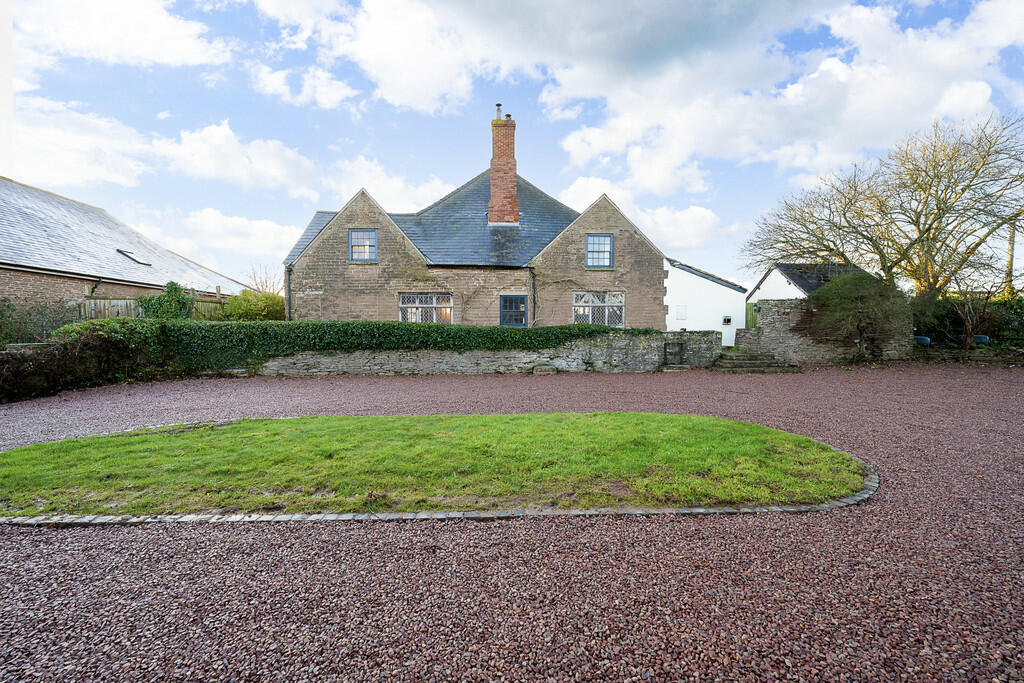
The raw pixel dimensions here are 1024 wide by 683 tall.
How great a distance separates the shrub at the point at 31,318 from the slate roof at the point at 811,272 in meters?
28.1

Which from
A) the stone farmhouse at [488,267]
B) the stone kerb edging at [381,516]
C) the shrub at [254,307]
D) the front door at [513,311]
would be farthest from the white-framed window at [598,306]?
the stone kerb edging at [381,516]

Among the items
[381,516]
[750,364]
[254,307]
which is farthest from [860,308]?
[254,307]

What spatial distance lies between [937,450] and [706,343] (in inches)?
412

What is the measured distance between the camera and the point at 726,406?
9.27 metres

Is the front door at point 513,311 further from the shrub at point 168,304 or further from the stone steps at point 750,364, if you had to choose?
the shrub at point 168,304

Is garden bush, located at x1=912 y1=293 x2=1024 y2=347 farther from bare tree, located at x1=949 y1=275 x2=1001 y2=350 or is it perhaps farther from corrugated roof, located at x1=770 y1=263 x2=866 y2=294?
corrugated roof, located at x1=770 y1=263 x2=866 y2=294

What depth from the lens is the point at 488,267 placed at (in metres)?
18.5

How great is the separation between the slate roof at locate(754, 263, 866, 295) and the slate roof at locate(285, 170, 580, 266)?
10.8 meters

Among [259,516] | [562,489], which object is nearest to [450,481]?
[562,489]

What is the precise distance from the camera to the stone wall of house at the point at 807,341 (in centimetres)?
1702

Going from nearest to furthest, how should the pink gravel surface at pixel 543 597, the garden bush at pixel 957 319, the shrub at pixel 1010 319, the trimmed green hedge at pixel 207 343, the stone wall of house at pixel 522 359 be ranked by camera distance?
the pink gravel surface at pixel 543 597, the trimmed green hedge at pixel 207 343, the stone wall of house at pixel 522 359, the garden bush at pixel 957 319, the shrub at pixel 1010 319

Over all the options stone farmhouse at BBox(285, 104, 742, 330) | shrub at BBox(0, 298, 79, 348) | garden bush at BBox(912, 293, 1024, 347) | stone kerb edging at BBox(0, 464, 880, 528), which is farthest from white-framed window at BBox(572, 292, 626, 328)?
shrub at BBox(0, 298, 79, 348)

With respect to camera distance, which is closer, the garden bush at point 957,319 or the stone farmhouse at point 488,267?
the garden bush at point 957,319

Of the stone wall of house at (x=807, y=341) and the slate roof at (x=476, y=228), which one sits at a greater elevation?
the slate roof at (x=476, y=228)
